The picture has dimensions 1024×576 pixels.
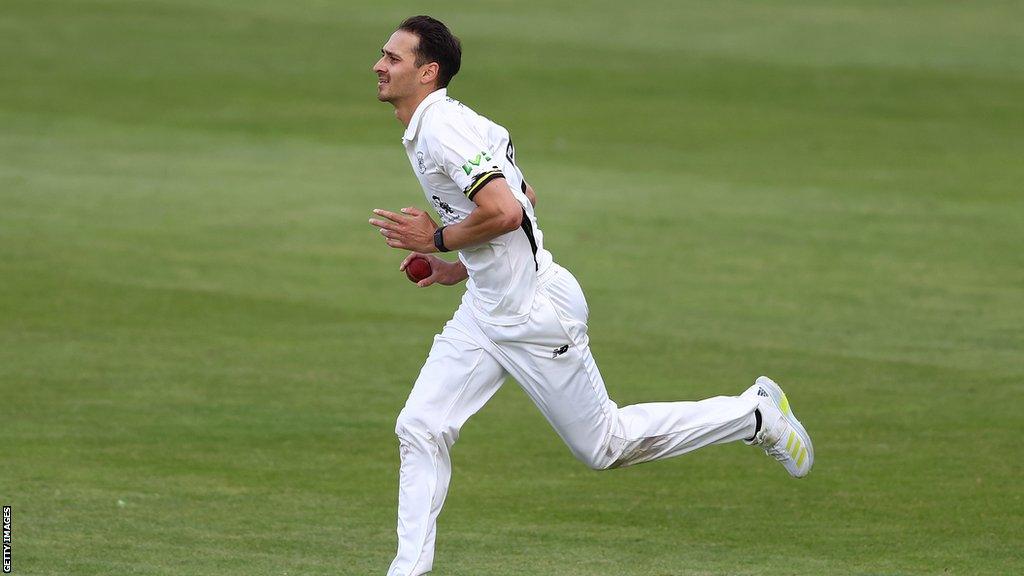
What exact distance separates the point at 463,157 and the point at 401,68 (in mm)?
543

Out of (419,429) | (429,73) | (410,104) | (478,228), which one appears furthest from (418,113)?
(419,429)

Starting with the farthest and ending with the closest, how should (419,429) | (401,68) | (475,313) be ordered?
(475,313) < (401,68) < (419,429)

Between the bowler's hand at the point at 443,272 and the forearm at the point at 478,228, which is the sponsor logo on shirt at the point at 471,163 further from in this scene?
the bowler's hand at the point at 443,272

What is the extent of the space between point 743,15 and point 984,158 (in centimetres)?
1323

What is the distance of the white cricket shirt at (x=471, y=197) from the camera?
6562 mm

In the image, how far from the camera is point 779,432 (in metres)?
7.48

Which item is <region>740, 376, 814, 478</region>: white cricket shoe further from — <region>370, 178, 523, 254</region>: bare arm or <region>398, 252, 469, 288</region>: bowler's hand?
<region>370, 178, 523, 254</region>: bare arm

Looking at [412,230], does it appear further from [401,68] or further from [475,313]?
[401,68]

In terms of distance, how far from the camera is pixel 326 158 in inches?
870

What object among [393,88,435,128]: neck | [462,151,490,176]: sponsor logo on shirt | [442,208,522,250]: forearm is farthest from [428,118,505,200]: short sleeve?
[393,88,435,128]: neck

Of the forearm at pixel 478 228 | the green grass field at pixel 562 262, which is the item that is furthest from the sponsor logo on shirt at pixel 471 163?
the green grass field at pixel 562 262

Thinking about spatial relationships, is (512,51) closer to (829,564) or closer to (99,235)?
(99,235)

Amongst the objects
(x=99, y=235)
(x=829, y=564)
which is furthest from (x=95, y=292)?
(x=829, y=564)

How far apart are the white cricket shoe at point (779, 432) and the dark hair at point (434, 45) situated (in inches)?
84.5
